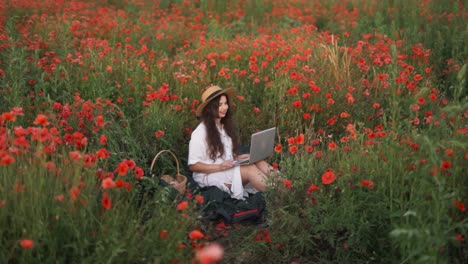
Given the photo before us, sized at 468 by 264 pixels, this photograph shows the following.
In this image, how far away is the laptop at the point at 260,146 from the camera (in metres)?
4.20

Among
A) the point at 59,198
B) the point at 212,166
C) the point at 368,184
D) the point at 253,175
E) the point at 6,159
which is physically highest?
the point at 6,159

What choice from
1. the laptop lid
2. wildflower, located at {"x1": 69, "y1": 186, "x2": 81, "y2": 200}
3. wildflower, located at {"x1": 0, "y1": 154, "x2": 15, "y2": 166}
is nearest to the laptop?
the laptop lid

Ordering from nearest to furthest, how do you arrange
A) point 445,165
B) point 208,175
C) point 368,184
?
point 445,165 → point 368,184 → point 208,175

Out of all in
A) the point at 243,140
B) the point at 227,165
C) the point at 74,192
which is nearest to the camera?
the point at 74,192

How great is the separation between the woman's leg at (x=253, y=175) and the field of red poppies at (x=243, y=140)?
1.10ft

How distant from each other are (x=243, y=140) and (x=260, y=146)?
1.02 meters

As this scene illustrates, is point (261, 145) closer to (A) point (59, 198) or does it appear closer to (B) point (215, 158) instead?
(B) point (215, 158)

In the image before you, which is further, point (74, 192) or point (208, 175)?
point (208, 175)

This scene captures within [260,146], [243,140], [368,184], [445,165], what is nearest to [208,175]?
[260,146]

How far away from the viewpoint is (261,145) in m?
4.31

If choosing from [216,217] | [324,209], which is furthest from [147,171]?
[324,209]

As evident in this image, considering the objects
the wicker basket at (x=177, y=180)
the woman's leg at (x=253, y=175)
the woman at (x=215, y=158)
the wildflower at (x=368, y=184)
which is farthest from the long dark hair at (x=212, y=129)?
the wildflower at (x=368, y=184)

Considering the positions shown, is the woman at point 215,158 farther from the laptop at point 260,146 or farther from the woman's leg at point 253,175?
the laptop at point 260,146

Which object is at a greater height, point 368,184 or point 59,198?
point 59,198
